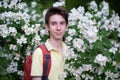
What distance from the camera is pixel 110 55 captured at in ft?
14.4

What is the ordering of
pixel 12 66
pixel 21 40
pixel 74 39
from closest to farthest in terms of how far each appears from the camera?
1. pixel 74 39
2. pixel 21 40
3. pixel 12 66

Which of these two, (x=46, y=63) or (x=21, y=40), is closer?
(x=46, y=63)

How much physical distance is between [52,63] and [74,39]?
1.89 ft

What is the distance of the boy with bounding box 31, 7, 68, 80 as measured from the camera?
13.3 ft

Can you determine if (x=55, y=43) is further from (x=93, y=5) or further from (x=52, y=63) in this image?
(x=93, y=5)

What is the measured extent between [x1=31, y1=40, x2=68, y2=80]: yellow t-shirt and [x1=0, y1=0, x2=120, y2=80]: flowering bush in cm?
7

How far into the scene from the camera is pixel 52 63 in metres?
4.09

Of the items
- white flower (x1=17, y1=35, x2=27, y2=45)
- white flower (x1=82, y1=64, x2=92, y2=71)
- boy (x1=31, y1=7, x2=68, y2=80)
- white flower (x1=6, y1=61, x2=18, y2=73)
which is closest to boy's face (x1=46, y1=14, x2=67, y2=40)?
boy (x1=31, y1=7, x2=68, y2=80)

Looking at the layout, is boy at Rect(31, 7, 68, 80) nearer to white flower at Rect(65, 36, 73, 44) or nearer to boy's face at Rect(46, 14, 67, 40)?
boy's face at Rect(46, 14, 67, 40)

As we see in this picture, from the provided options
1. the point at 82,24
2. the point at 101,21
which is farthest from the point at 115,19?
the point at 82,24

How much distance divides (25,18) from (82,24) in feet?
3.33

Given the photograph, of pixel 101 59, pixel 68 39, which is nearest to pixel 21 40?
pixel 68 39

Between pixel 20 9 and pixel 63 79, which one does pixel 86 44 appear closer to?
pixel 63 79

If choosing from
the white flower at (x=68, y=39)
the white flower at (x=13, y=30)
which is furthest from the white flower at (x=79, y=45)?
the white flower at (x=13, y=30)
